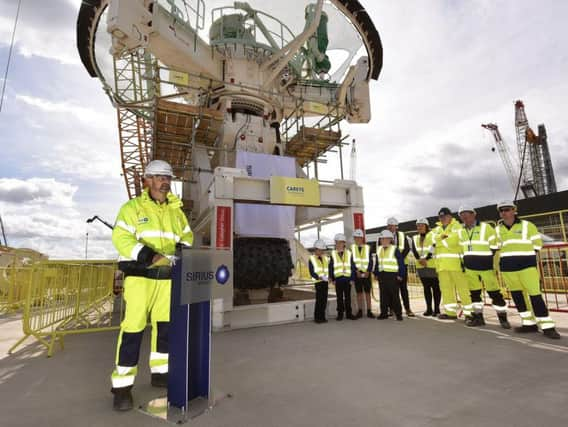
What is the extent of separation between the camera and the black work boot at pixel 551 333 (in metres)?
4.32

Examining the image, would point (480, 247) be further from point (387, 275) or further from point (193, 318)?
point (193, 318)

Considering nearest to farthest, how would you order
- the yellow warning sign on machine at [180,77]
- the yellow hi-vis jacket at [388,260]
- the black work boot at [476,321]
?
the black work boot at [476,321], the yellow hi-vis jacket at [388,260], the yellow warning sign on machine at [180,77]

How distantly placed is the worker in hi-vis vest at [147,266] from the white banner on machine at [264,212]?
13.0 feet

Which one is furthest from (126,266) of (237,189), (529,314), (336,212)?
(336,212)

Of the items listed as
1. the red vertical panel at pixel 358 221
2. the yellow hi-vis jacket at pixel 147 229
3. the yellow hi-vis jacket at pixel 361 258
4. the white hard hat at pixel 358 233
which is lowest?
the yellow hi-vis jacket at pixel 361 258

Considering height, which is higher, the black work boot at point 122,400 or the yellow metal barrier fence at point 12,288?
the yellow metal barrier fence at point 12,288

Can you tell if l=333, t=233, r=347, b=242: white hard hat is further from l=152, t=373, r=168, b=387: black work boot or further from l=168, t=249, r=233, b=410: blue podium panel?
l=152, t=373, r=168, b=387: black work boot

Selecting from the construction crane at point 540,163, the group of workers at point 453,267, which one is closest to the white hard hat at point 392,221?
the group of workers at point 453,267

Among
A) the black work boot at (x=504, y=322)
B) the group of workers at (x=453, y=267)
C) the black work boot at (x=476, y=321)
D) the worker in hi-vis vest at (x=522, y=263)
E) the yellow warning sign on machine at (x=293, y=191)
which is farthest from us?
the yellow warning sign on machine at (x=293, y=191)

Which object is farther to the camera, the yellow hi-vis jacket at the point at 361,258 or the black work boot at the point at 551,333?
the yellow hi-vis jacket at the point at 361,258

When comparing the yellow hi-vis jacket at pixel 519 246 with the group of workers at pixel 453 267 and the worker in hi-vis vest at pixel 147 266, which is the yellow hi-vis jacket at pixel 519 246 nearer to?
the group of workers at pixel 453 267

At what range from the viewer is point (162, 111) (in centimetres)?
802

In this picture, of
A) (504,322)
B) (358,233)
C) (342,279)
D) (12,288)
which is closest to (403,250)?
(358,233)

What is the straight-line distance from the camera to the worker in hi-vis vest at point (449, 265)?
19.4ft
